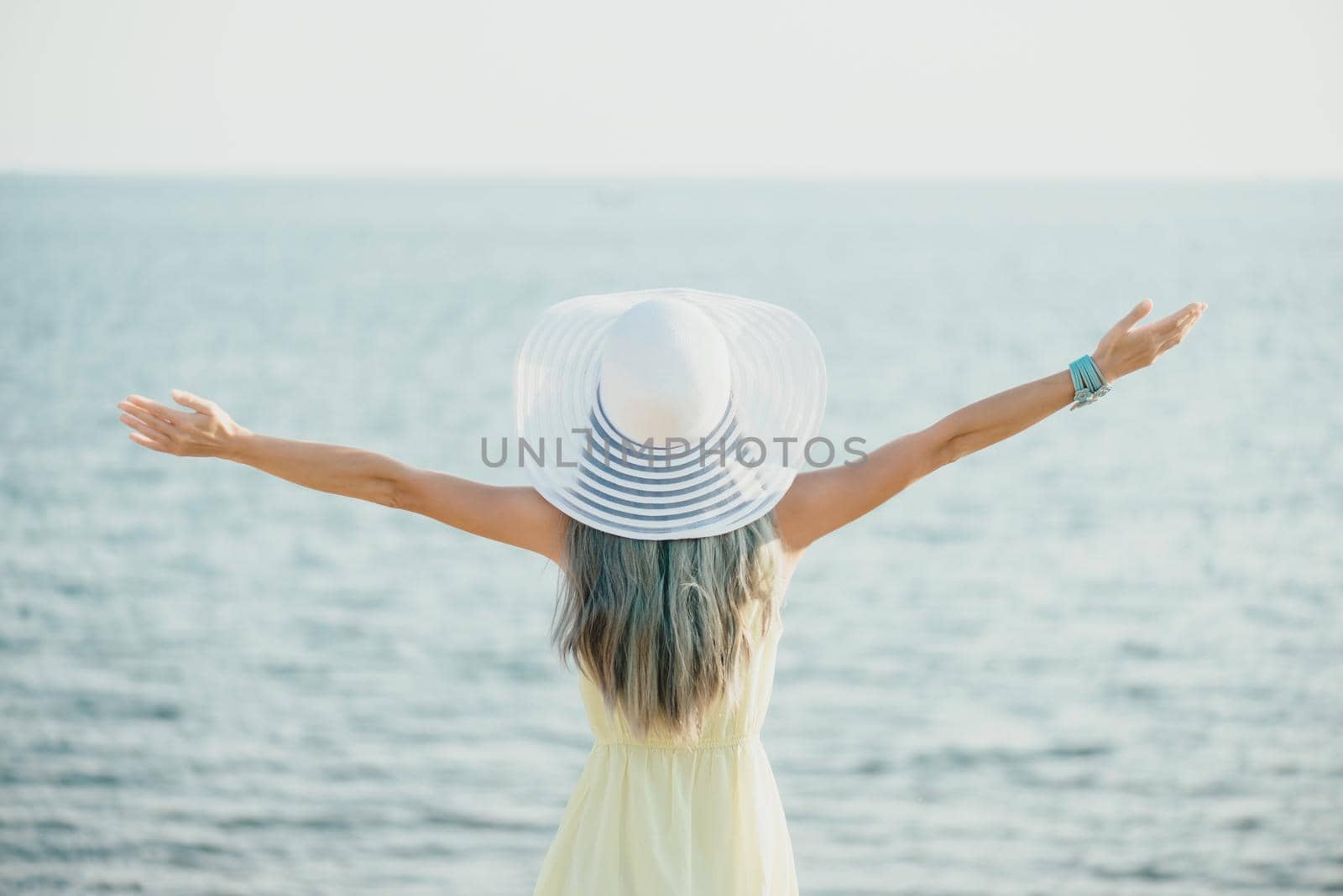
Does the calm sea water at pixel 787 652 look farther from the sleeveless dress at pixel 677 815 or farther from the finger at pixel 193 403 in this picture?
the finger at pixel 193 403

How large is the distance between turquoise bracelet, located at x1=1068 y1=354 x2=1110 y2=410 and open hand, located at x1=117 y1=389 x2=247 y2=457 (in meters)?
1.58

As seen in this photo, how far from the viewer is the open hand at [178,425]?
7.92 feet

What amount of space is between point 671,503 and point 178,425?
3.01 ft

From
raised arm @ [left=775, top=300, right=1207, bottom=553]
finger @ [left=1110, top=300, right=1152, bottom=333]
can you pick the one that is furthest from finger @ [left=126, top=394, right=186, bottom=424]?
finger @ [left=1110, top=300, right=1152, bottom=333]

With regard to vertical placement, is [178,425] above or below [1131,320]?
below

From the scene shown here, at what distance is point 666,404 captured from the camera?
2.28 metres

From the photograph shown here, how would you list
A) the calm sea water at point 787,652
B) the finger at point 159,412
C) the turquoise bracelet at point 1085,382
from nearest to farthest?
the finger at point 159,412, the turquoise bracelet at point 1085,382, the calm sea water at point 787,652

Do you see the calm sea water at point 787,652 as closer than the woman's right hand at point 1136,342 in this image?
No

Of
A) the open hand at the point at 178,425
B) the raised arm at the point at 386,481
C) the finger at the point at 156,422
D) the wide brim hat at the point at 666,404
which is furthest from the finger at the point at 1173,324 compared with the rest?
the finger at the point at 156,422

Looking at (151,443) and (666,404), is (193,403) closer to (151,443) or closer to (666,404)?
(151,443)

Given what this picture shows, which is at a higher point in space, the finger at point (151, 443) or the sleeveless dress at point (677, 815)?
the finger at point (151, 443)

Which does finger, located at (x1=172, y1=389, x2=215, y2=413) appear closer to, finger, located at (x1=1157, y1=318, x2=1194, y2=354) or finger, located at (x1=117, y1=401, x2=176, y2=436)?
finger, located at (x1=117, y1=401, x2=176, y2=436)

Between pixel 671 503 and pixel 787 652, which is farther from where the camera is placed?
pixel 787 652

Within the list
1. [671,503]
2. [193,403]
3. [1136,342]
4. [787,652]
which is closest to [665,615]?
[671,503]
